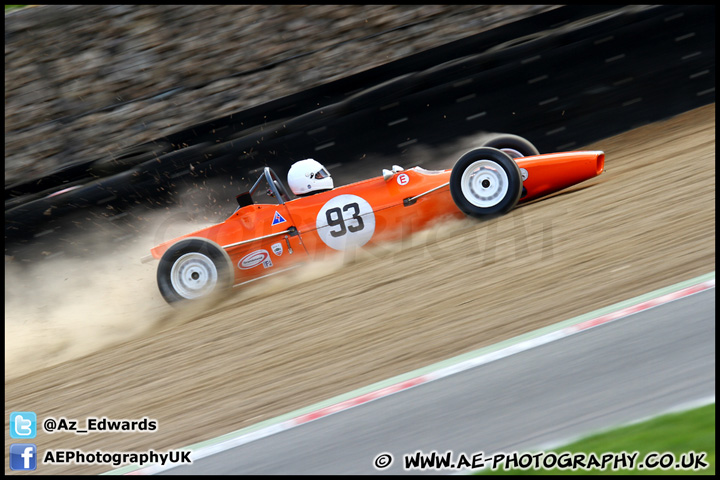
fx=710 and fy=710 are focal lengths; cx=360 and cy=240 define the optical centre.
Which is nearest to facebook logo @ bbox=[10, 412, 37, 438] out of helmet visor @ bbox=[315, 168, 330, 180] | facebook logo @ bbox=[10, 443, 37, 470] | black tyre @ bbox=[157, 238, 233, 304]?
facebook logo @ bbox=[10, 443, 37, 470]

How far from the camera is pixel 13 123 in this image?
9445 mm

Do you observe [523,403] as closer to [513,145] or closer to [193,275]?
[193,275]

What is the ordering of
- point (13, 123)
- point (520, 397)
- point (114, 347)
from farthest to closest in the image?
point (13, 123), point (114, 347), point (520, 397)

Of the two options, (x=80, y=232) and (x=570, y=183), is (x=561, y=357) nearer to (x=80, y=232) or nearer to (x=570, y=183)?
(x=570, y=183)

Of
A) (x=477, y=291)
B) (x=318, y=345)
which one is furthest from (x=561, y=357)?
(x=318, y=345)

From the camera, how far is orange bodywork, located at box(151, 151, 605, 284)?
6637 mm

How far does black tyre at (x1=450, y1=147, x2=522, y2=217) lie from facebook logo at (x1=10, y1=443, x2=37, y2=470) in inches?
158

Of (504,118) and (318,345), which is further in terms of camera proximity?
(504,118)

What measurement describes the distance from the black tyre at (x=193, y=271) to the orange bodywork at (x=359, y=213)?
197 mm

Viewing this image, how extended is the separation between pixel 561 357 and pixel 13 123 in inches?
327

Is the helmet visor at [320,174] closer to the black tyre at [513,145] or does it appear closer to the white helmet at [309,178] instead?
the white helmet at [309,178]

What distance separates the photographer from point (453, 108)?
902 centimetres

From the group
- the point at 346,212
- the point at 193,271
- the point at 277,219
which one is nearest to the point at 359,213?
the point at 346,212

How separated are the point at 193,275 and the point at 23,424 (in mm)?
2401
